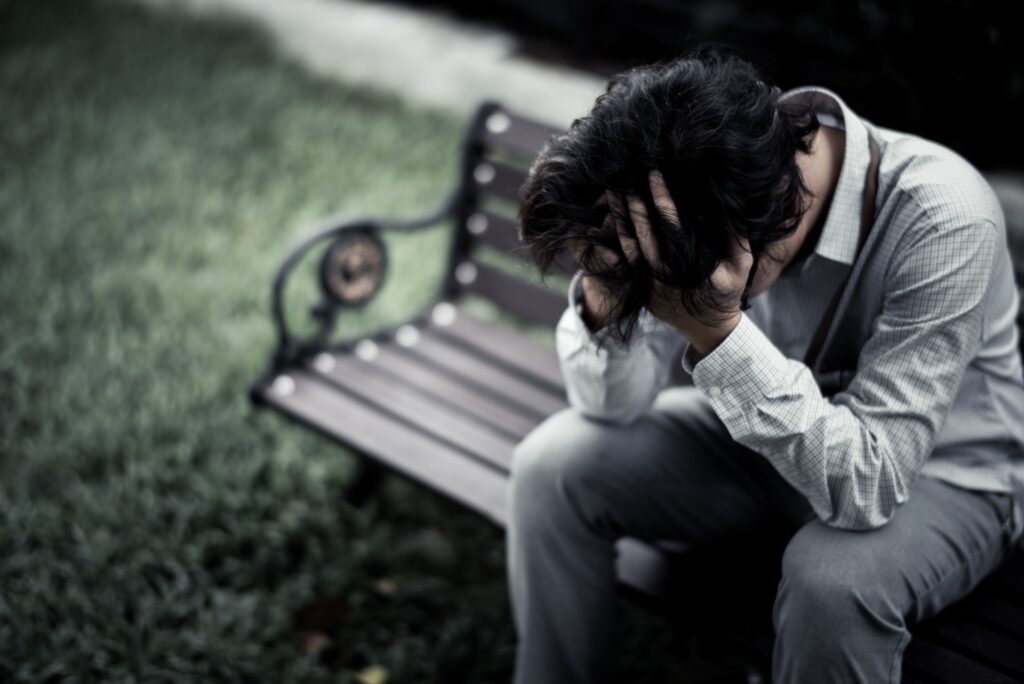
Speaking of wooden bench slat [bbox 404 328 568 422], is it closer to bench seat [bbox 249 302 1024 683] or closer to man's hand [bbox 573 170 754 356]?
bench seat [bbox 249 302 1024 683]

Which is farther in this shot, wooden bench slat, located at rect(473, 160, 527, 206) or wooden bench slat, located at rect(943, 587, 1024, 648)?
wooden bench slat, located at rect(473, 160, 527, 206)

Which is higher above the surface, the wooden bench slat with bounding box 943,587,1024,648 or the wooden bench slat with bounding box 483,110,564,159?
the wooden bench slat with bounding box 483,110,564,159

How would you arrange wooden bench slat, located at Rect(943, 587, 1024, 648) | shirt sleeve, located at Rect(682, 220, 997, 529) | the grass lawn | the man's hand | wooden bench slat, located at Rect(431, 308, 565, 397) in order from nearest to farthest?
the man's hand
shirt sleeve, located at Rect(682, 220, 997, 529)
wooden bench slat, located at Rect(943, 587, 1024, 648)
the grass lawn
wooden bench slat, located at Rect(431, 308, 565, 397)

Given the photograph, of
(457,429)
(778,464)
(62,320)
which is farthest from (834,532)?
(62,320)

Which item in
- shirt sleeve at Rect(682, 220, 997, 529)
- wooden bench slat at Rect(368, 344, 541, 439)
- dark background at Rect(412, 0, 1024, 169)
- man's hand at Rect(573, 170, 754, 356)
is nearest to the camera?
man's hand at Rect(573, 170, 754, 356)

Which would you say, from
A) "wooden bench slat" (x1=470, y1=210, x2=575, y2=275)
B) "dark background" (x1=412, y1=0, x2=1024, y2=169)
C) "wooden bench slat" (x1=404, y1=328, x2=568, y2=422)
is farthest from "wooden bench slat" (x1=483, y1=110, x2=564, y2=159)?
"wooden bench slat" (x1=404, y1=328, x2=568, y2=422)

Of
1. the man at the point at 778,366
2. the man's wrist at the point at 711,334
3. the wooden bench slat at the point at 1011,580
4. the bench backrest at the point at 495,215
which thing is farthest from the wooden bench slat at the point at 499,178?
the wooden bench slat at the point at 1011,580

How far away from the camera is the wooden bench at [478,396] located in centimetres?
194

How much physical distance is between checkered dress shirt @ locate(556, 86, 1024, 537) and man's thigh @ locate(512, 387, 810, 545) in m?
0.15

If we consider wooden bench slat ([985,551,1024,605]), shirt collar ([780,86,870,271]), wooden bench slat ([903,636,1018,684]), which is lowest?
wooden bench slat ([903,636,1018,684])

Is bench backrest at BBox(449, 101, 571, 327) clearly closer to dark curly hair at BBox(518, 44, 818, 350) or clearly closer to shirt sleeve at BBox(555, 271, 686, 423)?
shirt sleeve at BBox(555, 271, 686, 423)

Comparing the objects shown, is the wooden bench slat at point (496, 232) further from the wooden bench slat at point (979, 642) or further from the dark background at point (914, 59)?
the wooden bench slat at point (979, 642)

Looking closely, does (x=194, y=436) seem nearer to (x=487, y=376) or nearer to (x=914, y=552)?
(x=487, y=376)

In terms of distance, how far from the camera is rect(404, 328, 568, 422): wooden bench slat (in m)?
2.69
